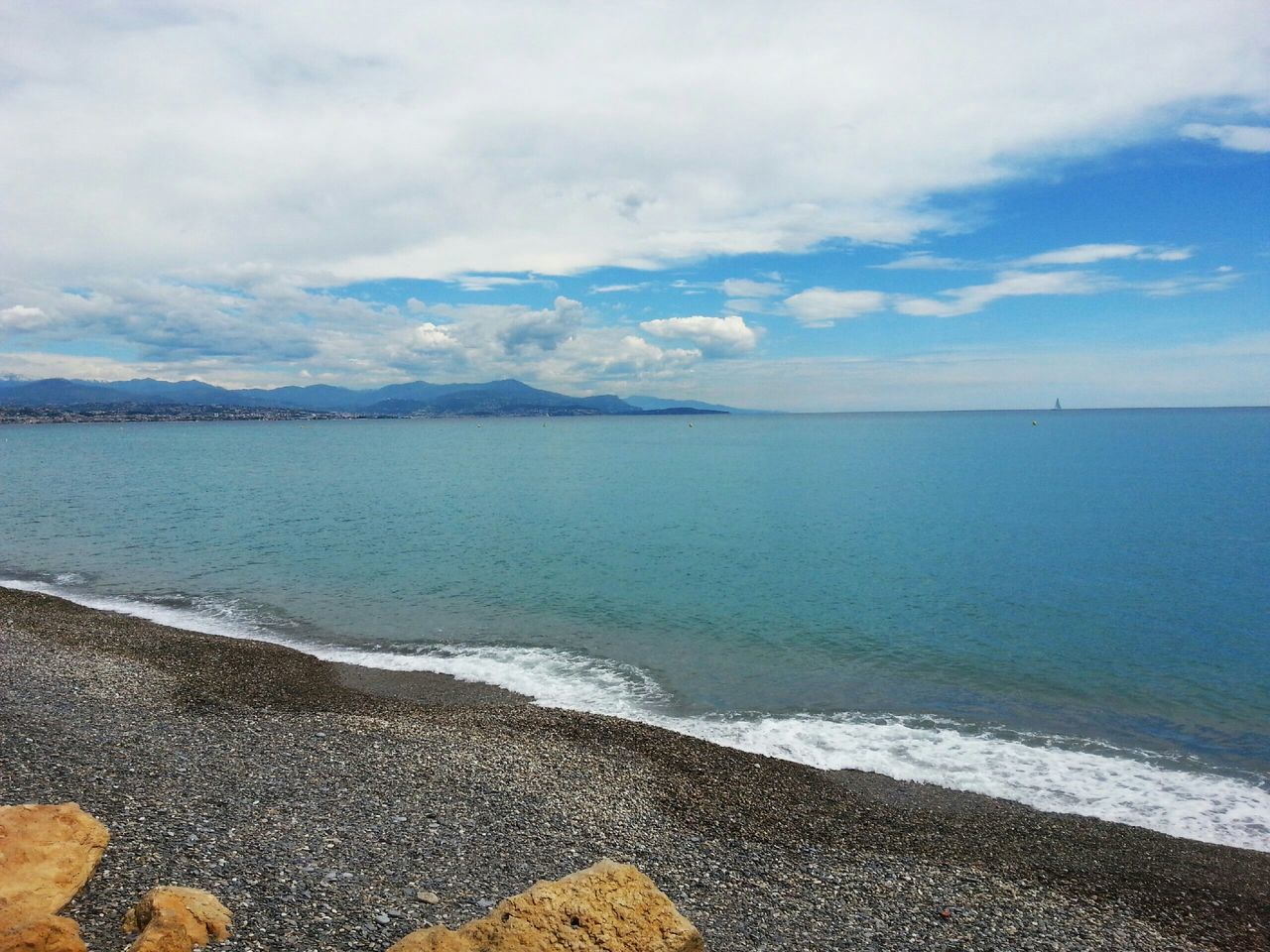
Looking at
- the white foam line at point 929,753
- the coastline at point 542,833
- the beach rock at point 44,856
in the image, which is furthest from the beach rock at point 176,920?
the white foam line at point 929,753

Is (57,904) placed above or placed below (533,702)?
above

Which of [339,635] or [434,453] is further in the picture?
[434,453]

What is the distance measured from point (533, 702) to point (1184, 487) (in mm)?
85160

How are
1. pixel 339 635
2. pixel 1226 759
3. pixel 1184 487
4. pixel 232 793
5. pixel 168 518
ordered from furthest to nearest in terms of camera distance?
pixel 1184 487, pixel 168 518, pixel 339 635, pixel 1226 759, pixel 232 793

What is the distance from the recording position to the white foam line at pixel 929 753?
18141mm

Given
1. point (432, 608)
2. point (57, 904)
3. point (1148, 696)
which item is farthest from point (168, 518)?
point (1148, 696)

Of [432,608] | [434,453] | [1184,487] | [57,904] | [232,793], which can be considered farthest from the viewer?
[434,453]

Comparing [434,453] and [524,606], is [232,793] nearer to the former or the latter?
[524,606]

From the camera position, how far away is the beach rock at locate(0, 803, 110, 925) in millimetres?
9977

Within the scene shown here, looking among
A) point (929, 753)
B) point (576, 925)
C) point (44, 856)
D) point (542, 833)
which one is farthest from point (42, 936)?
point (929, 753)

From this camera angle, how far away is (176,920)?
Answer: 31.8ft

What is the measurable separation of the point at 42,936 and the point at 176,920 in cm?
141

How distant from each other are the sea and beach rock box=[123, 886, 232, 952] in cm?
1434

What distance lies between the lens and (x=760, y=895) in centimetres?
1337
